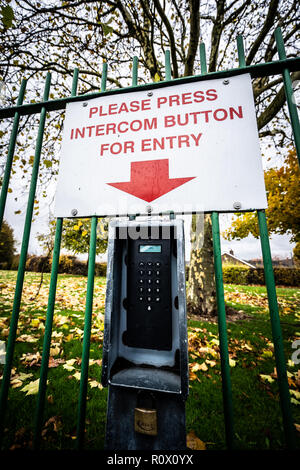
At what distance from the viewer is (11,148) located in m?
1.48

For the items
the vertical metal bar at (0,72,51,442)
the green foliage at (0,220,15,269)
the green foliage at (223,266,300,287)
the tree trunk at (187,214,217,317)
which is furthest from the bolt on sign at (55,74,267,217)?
the green foliage at (0,220,15,269)

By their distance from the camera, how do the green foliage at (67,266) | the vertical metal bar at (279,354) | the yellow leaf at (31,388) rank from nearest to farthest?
the vertical metal bar at (279,354), the yellow leaf at (31,388), the green foliage at (67,266)

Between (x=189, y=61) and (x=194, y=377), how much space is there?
5.31 metres

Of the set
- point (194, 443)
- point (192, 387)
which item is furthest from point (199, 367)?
point (194, 443)

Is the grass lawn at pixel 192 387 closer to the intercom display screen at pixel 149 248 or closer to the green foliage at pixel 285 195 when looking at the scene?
the intercom display screen at pixel 149 248

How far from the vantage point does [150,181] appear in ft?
4.11

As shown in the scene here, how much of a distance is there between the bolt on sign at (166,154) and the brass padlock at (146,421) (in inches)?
42.7

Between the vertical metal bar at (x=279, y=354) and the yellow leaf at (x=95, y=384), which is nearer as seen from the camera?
the vertical metal bar at (x=279, y=354)

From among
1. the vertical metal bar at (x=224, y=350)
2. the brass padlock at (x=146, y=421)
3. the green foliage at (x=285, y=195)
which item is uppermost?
the green foliage at (x=285, y=195)

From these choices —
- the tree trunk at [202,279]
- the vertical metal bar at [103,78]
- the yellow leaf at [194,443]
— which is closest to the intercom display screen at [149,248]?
the vertical metal bar at [103,78]

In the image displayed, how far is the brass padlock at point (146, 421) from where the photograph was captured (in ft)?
3.44

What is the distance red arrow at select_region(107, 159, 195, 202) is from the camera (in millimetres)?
1226

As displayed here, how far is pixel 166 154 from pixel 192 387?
2260 millimetres
